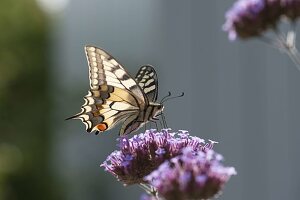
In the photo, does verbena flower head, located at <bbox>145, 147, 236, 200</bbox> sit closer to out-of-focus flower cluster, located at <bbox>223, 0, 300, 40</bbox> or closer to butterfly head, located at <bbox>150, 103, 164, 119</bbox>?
out-of-focus flower cluster, located at <bbox>223, 0, 300, 40</bbox>

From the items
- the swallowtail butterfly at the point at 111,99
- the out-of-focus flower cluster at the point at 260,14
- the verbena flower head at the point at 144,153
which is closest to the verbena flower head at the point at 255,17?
the out-of-focus flower cluster at the point at 260,14

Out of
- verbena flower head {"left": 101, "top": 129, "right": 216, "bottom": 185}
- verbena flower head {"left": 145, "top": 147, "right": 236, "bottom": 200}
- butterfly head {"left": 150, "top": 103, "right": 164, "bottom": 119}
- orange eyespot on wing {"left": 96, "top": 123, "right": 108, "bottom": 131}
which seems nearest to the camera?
verbena flower head {"left": 145, "top": 147, "right": 236, "bottom": 200}

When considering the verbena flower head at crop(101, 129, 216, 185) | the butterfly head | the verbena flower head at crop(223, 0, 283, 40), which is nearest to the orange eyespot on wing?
the butterfly head

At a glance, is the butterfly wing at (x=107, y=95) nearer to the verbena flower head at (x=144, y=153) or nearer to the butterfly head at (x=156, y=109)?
the butterfly head at (x=156, y=109)

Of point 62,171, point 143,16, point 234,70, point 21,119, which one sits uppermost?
point 143,16

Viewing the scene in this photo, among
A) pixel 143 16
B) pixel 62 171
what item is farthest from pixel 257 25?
pixel 62 171

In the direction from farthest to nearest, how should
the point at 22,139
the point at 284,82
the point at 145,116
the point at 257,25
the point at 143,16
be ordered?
the point at 22,139 → the point at 143,16 → the point at 284,82 → the point at 145,116 → the point at 257,25

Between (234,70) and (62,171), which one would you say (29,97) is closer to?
(62,171)
